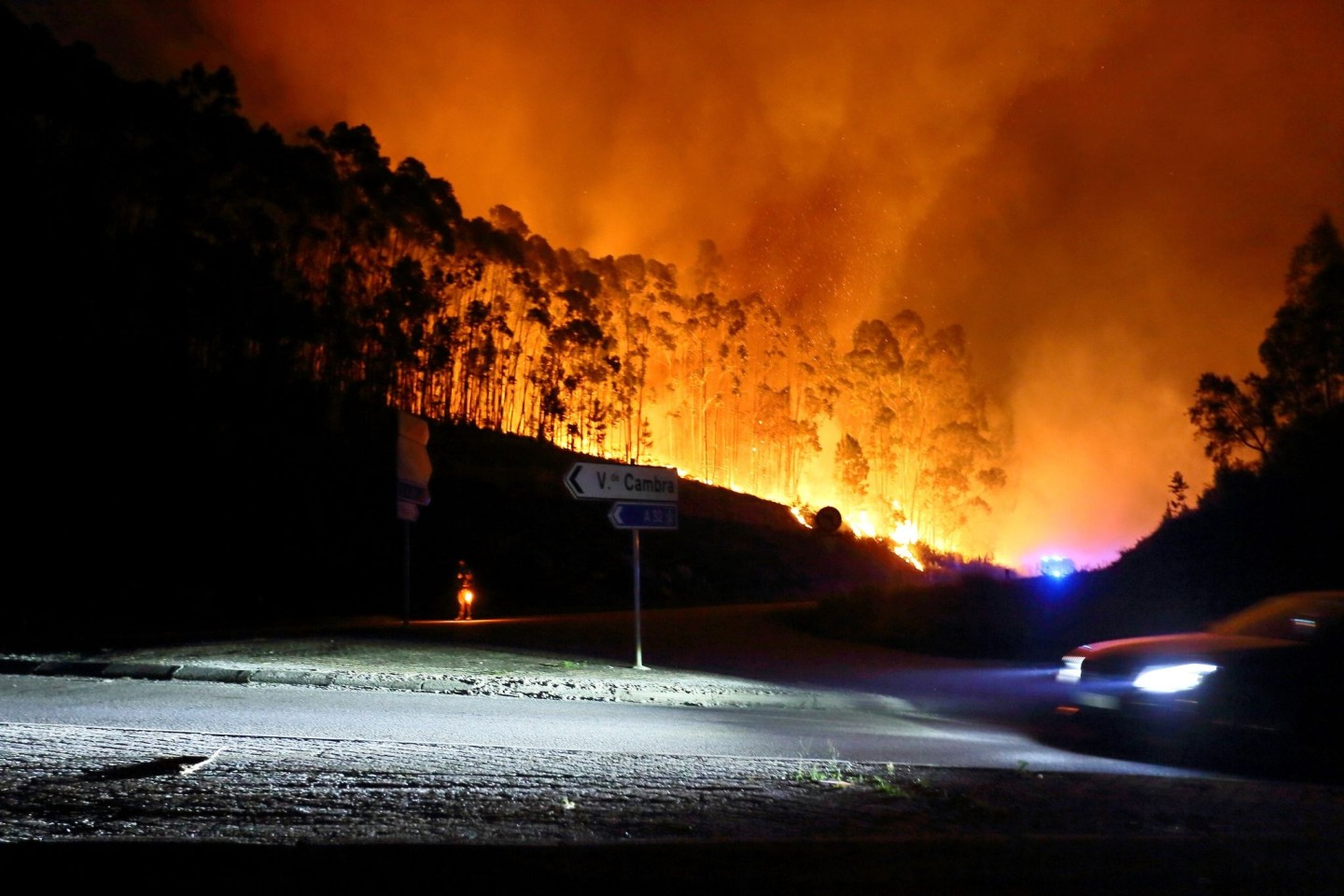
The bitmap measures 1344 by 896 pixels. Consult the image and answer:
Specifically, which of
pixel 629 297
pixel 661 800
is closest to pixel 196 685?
pixel 661 800

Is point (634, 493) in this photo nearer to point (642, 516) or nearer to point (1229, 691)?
point (642, 516)

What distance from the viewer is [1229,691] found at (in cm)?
861

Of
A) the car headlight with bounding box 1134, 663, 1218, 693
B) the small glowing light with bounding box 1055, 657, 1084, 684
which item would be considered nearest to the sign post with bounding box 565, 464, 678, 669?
the small glowing light with bounding box 1055, 657, 1084, 684

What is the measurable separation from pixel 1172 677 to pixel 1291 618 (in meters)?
1.41

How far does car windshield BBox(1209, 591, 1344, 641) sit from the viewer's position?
910 cm

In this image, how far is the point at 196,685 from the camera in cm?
1230

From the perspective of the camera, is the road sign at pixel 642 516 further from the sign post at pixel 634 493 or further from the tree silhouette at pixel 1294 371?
the tree silhouette at pixel 1294 371

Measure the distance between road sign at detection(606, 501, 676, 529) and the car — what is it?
24.1 ft

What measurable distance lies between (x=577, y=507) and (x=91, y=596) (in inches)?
942

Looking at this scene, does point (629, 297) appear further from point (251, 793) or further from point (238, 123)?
point (251, 793)

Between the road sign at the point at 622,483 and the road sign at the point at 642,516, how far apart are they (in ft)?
0.33

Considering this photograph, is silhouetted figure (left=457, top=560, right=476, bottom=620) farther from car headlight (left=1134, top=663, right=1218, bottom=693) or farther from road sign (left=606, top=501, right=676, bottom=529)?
car headlight (left=1134, top=663, right=1218, bottom=693)

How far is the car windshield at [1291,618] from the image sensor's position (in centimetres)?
910

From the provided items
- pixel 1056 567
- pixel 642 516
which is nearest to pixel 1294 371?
pixel 1056 567
